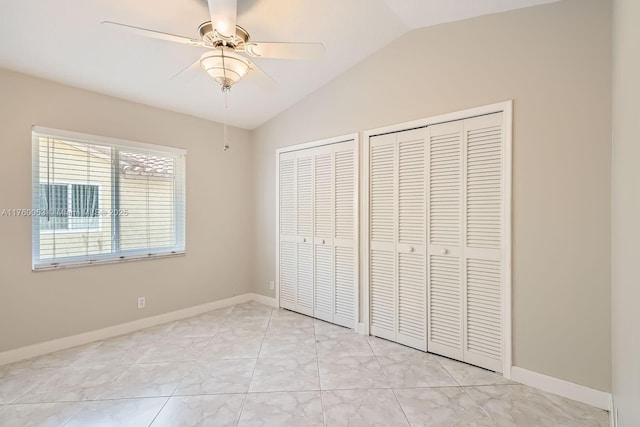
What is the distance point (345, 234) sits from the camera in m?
3.36

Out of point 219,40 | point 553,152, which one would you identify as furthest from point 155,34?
point 553,152

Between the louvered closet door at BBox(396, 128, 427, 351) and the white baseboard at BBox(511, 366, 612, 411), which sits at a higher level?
the louvered closet door at BBox(396, 128, 427, 351)

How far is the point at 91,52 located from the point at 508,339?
395 centimetres

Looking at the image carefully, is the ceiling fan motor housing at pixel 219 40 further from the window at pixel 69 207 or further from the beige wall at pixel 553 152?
the window at pixel 69 207

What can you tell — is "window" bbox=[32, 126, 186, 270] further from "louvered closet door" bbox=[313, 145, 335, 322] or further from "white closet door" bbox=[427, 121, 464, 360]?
"white closet door" bbox=[427, 121, 464, 360]

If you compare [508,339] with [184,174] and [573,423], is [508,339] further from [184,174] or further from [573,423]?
[184,174]

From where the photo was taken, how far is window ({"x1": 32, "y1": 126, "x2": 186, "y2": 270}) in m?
2.71

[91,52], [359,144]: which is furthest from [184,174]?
[359,144]

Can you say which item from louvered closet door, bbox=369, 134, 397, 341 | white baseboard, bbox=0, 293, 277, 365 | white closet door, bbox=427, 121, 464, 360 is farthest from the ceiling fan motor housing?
white baseboard, bbox=0, 293, 277, 365

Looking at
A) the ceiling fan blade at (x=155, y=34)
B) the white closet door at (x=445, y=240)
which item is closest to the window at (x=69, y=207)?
the ceiling fan blade at (x=155, y=34)

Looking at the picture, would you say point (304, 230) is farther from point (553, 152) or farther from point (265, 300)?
point (553, 152)

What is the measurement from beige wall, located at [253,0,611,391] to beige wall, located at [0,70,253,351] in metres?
2.75

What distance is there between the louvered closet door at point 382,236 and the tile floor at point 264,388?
0.81 ft

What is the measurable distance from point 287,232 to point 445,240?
2.00 meters
